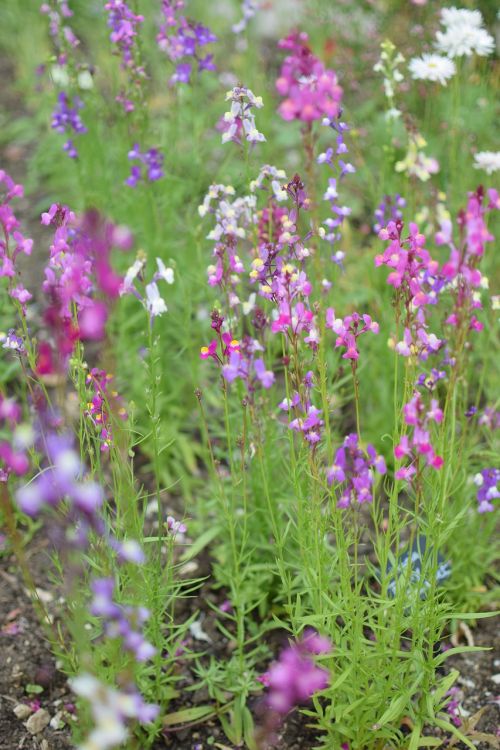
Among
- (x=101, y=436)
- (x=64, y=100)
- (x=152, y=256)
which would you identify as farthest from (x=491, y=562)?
(x=64, y=100)

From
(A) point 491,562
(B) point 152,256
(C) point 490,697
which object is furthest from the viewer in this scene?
(B) point 152,256

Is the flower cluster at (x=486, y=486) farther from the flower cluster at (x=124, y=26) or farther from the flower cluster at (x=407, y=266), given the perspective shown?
the flower cluster at (x=124, y=26)

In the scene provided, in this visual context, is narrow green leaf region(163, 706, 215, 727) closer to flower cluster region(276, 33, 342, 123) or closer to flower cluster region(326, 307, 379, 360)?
flower cluster region(326, 307, 379, 360)

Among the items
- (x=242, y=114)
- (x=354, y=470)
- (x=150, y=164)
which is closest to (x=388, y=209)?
(x=150, y=164)

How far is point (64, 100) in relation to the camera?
358cm

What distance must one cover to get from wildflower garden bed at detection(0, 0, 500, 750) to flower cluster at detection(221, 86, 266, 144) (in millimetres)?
16

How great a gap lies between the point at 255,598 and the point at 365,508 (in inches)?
27.9

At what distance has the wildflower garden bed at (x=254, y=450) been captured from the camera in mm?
1884

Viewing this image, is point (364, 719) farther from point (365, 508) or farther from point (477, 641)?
point (365, 508)

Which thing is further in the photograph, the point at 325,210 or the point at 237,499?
the point at 325,210

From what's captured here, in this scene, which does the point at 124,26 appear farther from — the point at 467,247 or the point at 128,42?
the point at 467,247

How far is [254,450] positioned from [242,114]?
106 centimetres

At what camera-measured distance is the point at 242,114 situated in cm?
248

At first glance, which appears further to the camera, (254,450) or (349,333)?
(254,450)
